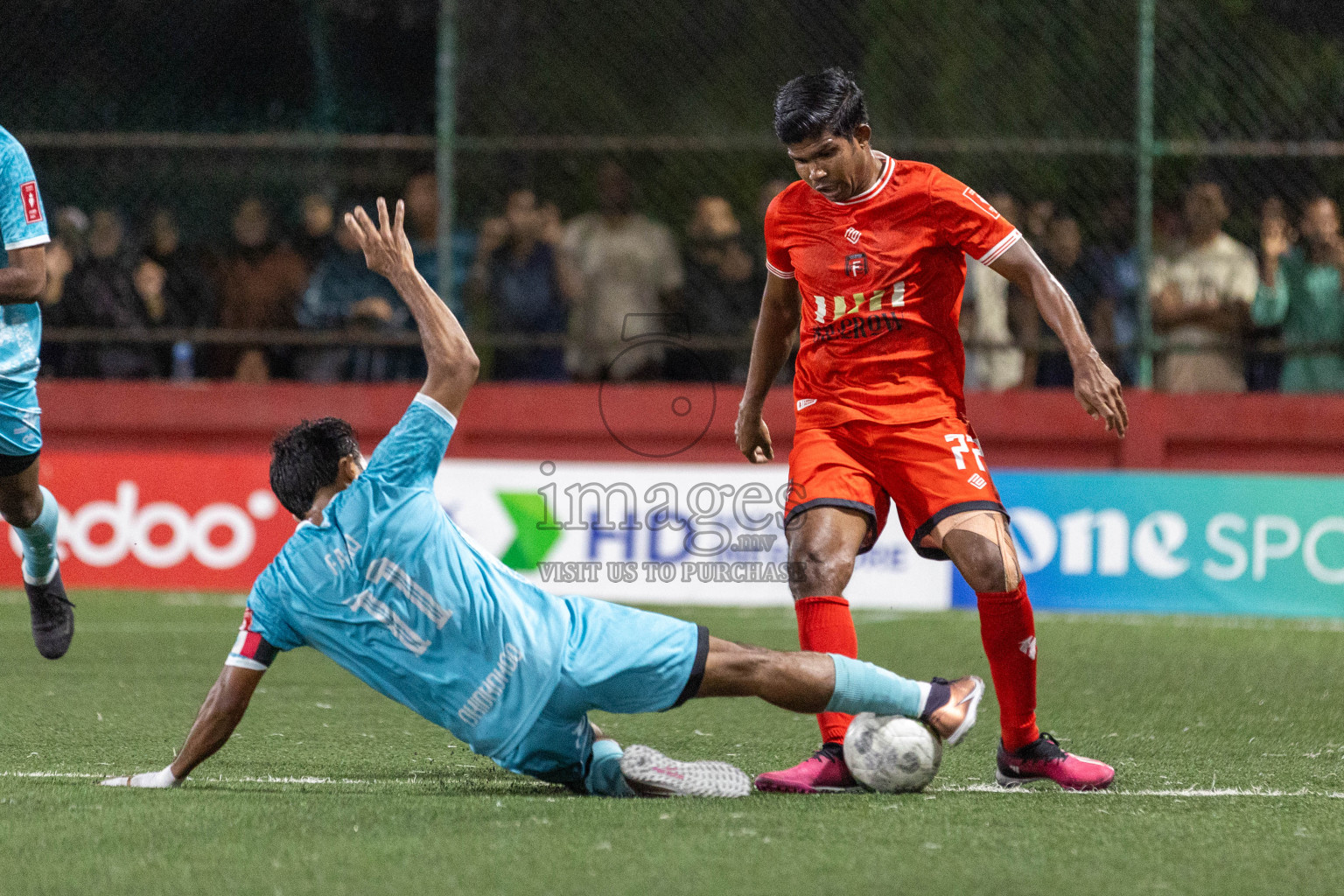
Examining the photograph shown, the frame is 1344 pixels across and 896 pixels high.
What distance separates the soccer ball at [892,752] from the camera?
441 cm

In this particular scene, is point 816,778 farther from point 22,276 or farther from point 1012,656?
point 22,276

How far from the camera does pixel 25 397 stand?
6.02 meters

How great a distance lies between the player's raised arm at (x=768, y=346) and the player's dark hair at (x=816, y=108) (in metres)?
0.56

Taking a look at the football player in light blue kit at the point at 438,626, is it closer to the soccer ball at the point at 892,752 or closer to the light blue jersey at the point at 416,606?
the light blue jersey at the point at 416,606

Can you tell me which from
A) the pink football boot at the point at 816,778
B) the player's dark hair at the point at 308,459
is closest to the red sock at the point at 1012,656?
Result: the pink football boot at the point at 816,778

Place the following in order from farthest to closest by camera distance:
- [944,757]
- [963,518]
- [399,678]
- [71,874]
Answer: [944,757] → [963,518] → [399,678] → [71,874]

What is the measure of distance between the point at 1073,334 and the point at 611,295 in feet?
20.9

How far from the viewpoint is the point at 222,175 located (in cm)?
1131

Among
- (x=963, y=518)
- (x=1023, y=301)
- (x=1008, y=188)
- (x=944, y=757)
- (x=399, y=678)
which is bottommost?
(x=944, y=757)

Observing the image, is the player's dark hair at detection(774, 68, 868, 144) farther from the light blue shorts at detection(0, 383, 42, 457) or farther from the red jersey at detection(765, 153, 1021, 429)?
the light blue shorts at detection(0, 383, 42, 457)

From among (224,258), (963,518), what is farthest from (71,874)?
(224,258)

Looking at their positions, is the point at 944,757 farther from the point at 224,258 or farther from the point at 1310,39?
the point at 1310,39

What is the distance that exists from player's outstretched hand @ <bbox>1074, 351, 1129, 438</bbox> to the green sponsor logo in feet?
19.0

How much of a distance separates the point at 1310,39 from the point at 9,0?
29.3 feet
